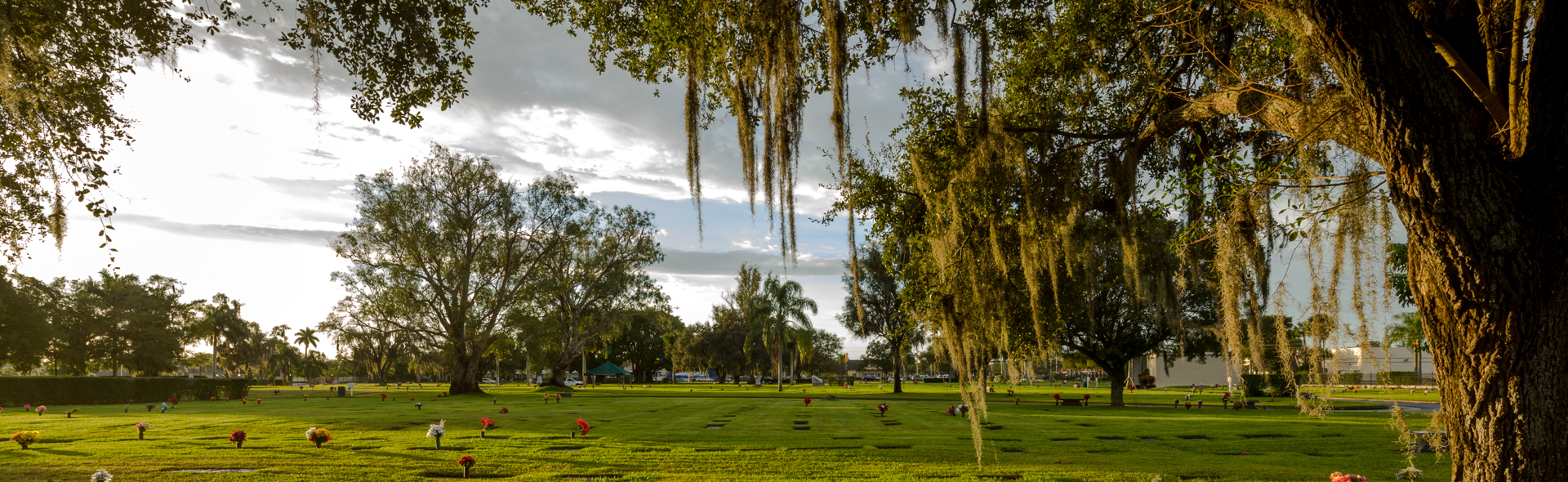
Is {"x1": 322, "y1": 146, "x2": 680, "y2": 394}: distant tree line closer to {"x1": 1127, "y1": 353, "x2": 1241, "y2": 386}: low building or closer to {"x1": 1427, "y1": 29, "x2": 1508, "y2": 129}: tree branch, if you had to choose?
{"x1": 1427, "y1": 29, "x2": 1508, "y2": 129}: tree branch

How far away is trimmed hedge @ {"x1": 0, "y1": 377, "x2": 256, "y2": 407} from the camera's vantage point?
2869 centimetres

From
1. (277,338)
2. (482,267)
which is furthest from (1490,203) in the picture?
(277,338)

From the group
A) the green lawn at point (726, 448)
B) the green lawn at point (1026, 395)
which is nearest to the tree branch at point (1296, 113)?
the green lawn at point (726, 448)

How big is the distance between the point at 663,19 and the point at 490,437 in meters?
10.4

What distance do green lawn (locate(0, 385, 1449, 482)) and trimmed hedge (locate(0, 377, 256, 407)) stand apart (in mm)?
13035

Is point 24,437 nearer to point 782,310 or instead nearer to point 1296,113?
point 1296,113

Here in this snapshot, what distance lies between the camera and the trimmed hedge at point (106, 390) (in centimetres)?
2869

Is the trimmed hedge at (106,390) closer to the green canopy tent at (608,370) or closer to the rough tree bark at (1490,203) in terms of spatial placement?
the green canopy tent at (608,370)

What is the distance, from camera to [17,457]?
10258mm

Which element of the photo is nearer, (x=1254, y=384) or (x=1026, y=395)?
(x=1254, y=384)

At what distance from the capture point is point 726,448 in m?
11.5

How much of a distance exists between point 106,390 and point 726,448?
35261 millimetres

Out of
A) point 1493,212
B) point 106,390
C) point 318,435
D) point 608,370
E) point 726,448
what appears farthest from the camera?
point 608,370

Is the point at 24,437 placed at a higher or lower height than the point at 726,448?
higher
